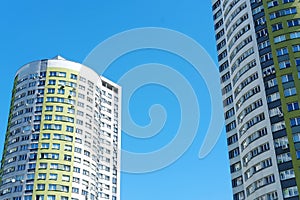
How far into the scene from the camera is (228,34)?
230ft

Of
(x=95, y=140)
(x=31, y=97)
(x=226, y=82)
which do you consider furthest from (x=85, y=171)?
(x=226, y=82)

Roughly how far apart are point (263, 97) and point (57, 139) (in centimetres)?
4678

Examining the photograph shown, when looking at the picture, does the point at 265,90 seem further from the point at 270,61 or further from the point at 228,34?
the point at 228,34

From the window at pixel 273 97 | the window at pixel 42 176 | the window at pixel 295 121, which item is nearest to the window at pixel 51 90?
the window at pixel 42 176

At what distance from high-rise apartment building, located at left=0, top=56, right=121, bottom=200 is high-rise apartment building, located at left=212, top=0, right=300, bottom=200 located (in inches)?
1418

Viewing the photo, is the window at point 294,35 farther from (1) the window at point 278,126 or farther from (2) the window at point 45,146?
(2) the window at point 45,146

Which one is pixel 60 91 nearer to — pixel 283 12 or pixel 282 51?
pixel 282 51

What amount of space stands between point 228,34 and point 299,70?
1706 cm

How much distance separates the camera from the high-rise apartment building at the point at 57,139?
82.4m

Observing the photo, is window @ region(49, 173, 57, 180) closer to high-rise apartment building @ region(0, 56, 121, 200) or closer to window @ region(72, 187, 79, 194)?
high-rise apartment building @ region(0, 56, 121, 200)

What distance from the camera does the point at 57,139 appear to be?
86250 millimetres

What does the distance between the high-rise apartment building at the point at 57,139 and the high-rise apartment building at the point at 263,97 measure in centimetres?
3602

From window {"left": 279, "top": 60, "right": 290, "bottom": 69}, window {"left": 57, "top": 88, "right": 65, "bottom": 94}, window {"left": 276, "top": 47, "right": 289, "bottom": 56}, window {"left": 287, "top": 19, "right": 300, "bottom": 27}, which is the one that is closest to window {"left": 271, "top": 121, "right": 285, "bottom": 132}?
window {"left": 279, "top": 60, "right": 290, "bottom": 69}

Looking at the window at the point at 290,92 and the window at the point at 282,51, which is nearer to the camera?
the window at the point at 290,92
